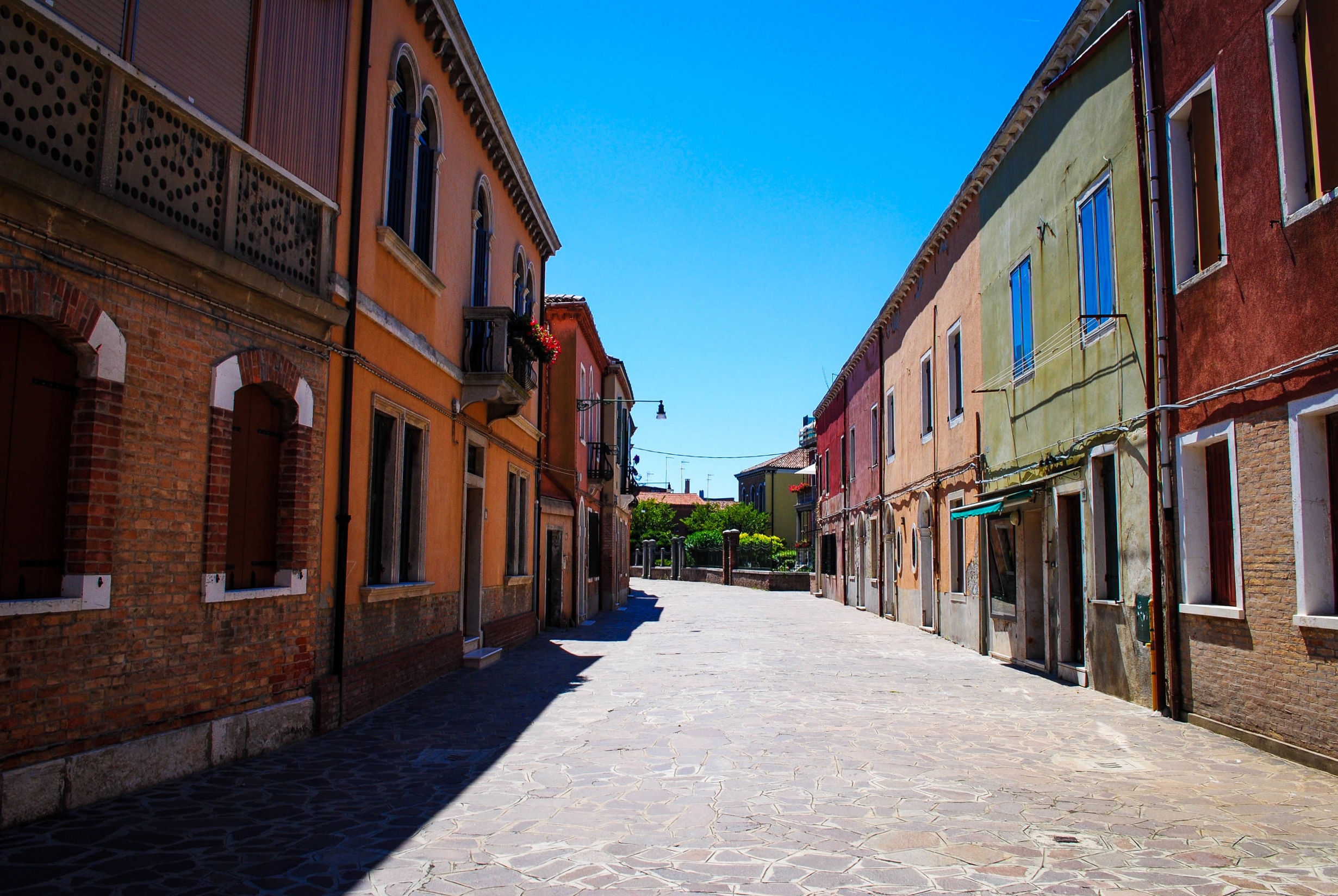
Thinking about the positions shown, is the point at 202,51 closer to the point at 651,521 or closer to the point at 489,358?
the point at 489,358

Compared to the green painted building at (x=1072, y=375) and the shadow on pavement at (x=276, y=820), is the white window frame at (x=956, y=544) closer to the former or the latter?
the green painted building at (x=1072, y=375)

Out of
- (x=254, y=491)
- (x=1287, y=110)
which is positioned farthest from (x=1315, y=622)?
(x=254, y=491)

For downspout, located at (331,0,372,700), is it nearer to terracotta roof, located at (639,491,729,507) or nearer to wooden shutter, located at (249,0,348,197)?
wooden shutter, located at (249,0,348,197)

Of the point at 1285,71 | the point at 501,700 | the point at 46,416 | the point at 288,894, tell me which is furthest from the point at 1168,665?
the point at 46,416

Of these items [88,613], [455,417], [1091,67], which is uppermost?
[1091,67]

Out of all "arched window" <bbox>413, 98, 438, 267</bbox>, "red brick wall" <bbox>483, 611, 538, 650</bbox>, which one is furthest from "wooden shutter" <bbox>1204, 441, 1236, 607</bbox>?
"red brick wall" <bbox>483, 611, 538, 650</bbox>

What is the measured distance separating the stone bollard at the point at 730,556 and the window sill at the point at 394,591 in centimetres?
3737

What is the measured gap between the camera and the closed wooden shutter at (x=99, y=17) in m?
5.65

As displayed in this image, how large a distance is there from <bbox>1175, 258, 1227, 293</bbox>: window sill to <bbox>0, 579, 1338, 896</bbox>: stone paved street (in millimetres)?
4111

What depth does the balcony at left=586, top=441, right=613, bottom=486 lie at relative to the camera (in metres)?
26.2

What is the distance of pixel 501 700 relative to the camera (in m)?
10.0

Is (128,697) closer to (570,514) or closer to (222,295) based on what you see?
(222,295)

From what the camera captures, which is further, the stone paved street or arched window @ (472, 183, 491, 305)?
arched window @ (472, 183, 491, 305)

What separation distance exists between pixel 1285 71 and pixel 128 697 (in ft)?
31.2
